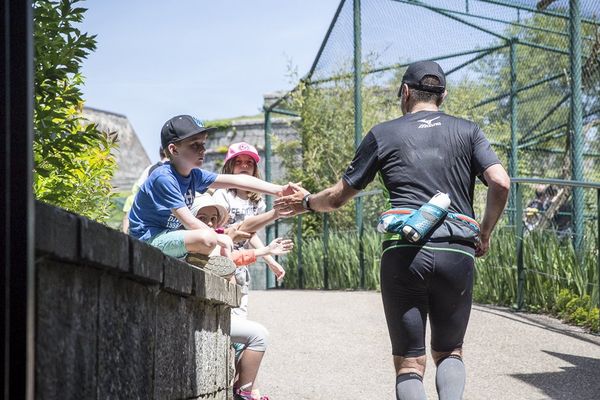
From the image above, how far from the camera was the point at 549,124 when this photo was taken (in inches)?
574

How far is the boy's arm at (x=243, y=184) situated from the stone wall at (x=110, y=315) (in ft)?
4.25

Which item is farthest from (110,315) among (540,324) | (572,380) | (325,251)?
(325,251)

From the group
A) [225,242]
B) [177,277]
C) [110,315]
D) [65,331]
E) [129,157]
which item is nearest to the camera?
[65,331]

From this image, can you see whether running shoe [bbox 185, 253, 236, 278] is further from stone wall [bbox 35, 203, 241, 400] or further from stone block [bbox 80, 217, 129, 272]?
stone block [bbox 80, 217, 129, 272]

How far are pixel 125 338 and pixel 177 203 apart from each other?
196cm

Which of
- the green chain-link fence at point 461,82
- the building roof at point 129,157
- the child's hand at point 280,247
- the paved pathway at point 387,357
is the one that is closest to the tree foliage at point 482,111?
the green chain-link fence at point 461,82

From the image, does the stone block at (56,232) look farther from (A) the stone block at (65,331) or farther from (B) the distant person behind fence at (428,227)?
(B) the distant person behind fence at (428,227)

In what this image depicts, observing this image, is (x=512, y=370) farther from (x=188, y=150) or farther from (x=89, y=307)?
(x=89, y=307)

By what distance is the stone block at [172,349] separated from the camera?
10.9ft

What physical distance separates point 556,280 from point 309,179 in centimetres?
758

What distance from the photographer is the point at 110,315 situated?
2.66 meters

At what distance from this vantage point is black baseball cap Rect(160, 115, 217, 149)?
16.1 ft

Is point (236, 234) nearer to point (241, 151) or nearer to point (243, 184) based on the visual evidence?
point (243, 184)

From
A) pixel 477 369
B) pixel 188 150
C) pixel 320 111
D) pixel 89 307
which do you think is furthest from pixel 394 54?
pixel 89 307
